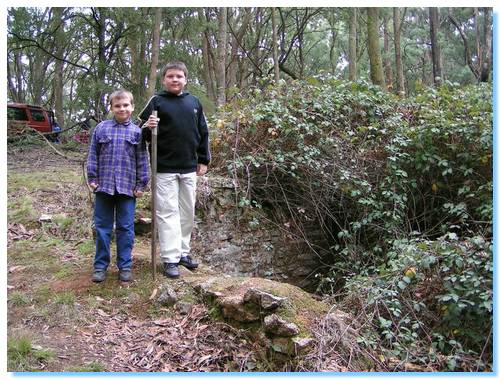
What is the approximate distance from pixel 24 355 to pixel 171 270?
1.42m

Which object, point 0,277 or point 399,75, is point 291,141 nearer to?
point 0,277

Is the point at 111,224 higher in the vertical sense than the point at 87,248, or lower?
higher

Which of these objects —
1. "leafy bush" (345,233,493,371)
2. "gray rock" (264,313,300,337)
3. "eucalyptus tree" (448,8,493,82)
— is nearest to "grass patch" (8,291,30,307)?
"gray rock" (264,313,300,337)

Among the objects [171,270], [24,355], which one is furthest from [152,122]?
[24,355]

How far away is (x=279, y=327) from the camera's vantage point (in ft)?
11.0

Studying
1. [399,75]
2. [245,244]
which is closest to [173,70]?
[245,244]

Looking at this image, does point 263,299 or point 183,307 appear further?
point 183,307

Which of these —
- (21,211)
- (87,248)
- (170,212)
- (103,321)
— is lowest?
(103,321)

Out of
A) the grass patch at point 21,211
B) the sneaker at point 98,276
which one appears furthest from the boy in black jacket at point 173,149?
the grass patch at point 21,211

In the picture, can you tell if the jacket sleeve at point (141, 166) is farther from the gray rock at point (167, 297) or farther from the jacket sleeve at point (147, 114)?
the gray rock at point (167, 297)

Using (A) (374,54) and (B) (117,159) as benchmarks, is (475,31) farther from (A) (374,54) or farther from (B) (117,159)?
(B) (117,159)

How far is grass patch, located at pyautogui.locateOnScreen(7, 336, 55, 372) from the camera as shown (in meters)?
2.91

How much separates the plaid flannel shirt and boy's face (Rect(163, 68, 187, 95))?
18.3 inches

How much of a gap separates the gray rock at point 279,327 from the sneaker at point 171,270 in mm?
1095
